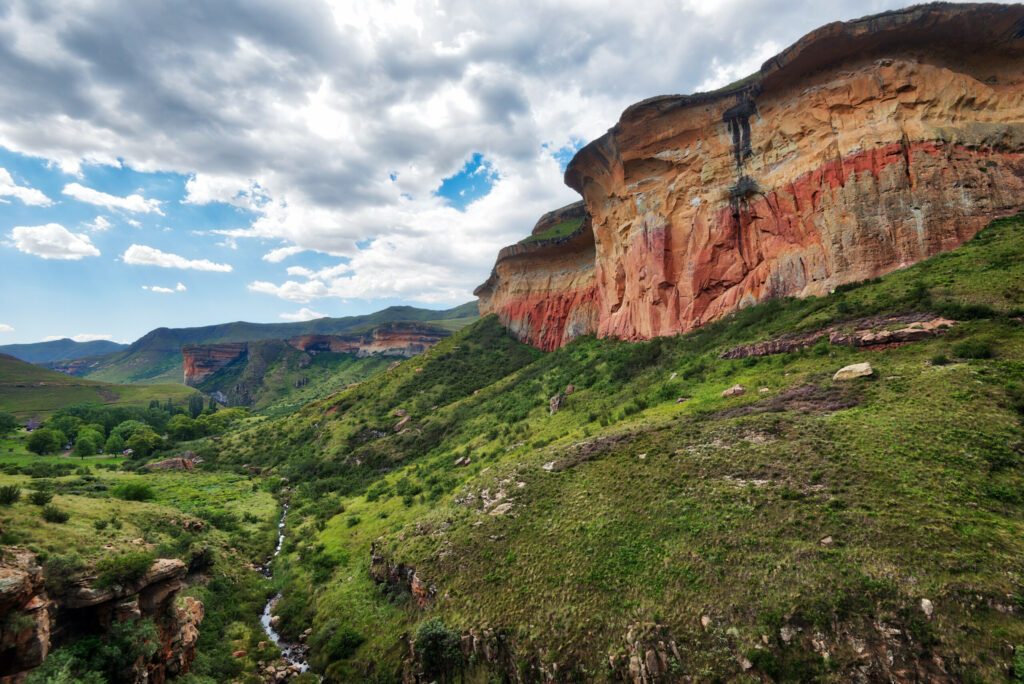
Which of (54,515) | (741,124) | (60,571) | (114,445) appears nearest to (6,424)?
(114,445)

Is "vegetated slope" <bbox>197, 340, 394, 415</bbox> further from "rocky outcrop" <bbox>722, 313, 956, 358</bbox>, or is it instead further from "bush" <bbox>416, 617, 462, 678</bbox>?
"rocky outcrop" <bbox>722, 313, 956, 358</bbox>

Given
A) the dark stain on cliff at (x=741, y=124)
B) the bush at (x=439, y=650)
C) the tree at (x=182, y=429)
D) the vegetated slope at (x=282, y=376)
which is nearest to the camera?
the bush at (x=439, y=650)

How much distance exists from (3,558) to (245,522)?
82.8ft

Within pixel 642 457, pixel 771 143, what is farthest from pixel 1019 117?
pixel 642 457

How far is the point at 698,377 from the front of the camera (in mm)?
29188

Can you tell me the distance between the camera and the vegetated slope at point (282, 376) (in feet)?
414

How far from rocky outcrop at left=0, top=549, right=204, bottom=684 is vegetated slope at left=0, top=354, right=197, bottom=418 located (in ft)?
370

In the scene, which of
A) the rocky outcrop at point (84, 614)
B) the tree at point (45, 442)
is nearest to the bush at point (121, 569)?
the rocky outcrop at point (84, 614)

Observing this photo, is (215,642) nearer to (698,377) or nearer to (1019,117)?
(698,377)

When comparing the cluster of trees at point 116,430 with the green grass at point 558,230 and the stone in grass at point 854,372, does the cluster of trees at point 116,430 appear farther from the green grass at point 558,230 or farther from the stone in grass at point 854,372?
the stone in grass at point 854,372

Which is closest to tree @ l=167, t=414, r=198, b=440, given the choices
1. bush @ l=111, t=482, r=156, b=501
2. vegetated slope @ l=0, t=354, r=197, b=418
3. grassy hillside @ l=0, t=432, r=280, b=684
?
grassy hillside @ l=0, t=432, r=280, b=684

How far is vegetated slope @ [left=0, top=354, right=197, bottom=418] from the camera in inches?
3916

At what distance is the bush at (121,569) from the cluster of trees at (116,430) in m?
65.4

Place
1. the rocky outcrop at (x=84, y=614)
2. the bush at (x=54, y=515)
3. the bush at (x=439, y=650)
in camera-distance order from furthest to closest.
Result: the bush at (x=54, y=515)
the bush at (x=439, y=650)
the rocky outcrop at (x=84, y=614)
